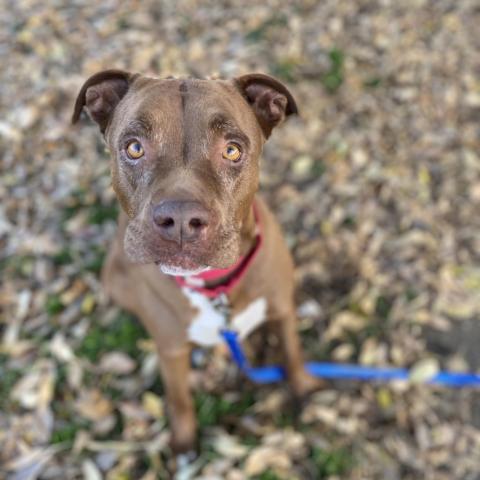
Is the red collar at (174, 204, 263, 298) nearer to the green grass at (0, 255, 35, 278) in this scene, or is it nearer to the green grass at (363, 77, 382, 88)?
the green grass at (0, 255, 35, 278)

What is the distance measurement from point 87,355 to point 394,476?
7.42 ft

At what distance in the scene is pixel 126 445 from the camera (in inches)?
158

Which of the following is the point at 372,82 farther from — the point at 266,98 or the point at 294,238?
the point at 266,98

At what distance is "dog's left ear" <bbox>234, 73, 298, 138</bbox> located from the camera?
2.83m

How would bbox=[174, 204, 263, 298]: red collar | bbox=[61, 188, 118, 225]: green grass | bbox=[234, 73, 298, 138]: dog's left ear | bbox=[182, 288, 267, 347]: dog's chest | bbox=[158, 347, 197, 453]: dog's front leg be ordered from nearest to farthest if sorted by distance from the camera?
1. bbox=[234, 73, 298, 138]: dog's left ear
2. bbox=[174, 204, 263, 298]: red collar
3. bbox=[182, 288, 267, 347]: dog's chest
4. bbox=[158, 347, 197, 453]: dog's front leg
5. bbox=[61, 188, 118, 225]: green grass

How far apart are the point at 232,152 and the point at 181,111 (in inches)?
11.1

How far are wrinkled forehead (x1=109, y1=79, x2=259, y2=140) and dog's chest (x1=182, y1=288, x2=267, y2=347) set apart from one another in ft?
2.97

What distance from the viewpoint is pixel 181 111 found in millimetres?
2580

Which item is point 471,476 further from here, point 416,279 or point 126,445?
point 126,445

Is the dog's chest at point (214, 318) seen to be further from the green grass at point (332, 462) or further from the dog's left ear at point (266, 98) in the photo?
the green grass at point (332, 462)

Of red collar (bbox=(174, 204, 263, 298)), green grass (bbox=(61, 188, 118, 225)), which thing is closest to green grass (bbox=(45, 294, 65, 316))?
green grass (bbox=(61, 188, 118, 225))

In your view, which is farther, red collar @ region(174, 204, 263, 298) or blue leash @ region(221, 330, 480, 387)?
blue leash @ region(221, 330, 480, 387)

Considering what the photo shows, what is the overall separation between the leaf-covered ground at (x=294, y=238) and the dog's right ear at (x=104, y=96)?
6.21 ft

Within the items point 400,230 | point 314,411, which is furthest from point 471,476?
point 400,230
